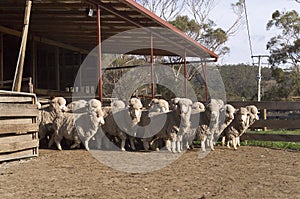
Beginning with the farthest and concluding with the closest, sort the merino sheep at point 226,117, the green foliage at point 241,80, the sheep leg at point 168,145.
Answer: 1. the green foliage at point 241,80
2. the merino sheep at point 226,117
3. the sheep leg at point 168,145

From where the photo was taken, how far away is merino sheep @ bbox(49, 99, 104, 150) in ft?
34.5

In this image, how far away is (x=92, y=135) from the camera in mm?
10555

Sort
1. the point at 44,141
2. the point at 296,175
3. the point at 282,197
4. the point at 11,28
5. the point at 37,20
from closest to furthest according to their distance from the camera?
the point at 282,197
the point at 296,175
the point at 44,141
the point at 37,20
the point at 11,28

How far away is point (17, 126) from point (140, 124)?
3397 mm

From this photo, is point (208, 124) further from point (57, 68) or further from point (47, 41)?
point (57, 68)

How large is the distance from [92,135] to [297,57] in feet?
114

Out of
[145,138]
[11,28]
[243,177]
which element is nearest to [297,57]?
[11,28]

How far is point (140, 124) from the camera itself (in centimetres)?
1099

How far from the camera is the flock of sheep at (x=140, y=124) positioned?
415 inches

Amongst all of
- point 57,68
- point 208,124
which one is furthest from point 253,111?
point 57,68

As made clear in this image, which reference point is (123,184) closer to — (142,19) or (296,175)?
(296,175)

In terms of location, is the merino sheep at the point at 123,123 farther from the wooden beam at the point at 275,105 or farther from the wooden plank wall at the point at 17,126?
the wooden beam at the point at 275,105

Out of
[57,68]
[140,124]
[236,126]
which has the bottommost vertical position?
[236,126]

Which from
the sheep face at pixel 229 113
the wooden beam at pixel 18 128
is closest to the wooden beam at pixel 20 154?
the wooden beam at pixel 18 128
